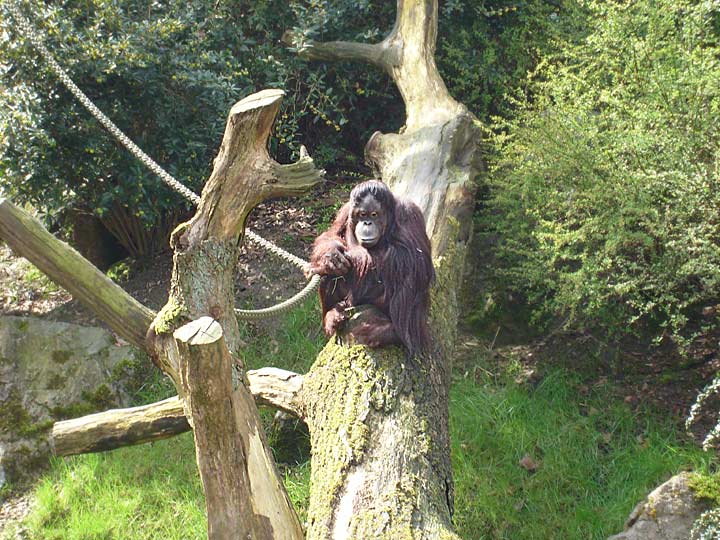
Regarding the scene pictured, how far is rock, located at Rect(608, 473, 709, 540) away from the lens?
3.75 m

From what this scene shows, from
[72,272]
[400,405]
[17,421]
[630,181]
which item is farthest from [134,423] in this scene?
[630,181]

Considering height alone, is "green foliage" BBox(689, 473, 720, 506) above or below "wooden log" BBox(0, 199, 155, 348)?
below

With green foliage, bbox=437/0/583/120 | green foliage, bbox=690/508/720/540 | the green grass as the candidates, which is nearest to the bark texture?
the green grass

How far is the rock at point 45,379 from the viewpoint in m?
5.04

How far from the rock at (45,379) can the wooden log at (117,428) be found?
53.5 inches

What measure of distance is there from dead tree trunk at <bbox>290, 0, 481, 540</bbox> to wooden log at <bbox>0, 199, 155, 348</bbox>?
2.81 feet

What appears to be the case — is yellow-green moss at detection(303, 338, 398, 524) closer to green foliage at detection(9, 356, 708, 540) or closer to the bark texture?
the bark texture

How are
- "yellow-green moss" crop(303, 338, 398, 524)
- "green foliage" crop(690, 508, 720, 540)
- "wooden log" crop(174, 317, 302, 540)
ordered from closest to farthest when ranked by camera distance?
1. "wooden log" crop(174, 317, 302, 540)
2. "yellow-green moss" crop(303, 338, 398, 524)
3. "green foliage" crop(690, 508, 720, 540)

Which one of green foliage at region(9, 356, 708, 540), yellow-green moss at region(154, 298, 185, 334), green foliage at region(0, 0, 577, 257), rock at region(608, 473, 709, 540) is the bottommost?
green foliage at region(9, 356, 708, 540)

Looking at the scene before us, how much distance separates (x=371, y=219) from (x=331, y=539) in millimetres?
1525

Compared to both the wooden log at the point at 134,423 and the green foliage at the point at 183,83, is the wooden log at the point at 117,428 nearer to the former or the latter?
the wooden log at the point at 134,423

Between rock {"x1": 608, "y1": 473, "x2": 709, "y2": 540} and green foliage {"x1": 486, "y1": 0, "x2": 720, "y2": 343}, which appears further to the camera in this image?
green foliage {"x1": 486, "y1": 0, "x2": 720, "y2": 343}

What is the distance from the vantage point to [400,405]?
346cm

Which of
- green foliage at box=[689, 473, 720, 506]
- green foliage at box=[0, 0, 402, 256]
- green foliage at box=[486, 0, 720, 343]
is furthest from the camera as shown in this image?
green foliage at box=[0, 0, 402, 256]
